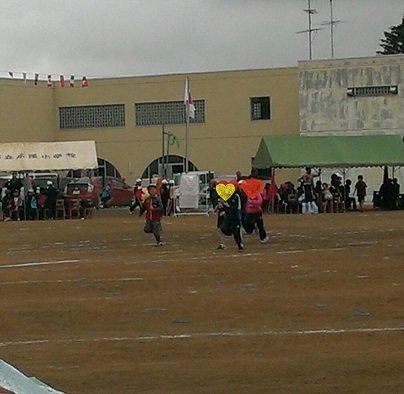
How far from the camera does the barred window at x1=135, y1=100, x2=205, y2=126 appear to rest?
210 ft

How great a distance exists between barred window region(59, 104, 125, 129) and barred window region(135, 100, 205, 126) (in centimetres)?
100

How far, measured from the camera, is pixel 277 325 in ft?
43.5

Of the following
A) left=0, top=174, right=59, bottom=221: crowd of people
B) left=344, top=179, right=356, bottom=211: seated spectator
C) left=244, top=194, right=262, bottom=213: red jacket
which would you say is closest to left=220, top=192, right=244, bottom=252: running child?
left=244, top=194, right=262, bottom=213: red jacket

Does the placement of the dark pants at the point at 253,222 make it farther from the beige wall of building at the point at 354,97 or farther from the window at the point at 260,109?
the window at the point at 260,109

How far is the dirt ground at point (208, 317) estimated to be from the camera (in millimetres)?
10250

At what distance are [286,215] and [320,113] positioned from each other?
15390 mm

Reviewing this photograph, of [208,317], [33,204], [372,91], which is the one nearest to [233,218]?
[208,317]

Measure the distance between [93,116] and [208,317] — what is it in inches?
2031

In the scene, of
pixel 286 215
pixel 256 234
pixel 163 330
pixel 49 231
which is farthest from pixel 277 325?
pixel 286 215

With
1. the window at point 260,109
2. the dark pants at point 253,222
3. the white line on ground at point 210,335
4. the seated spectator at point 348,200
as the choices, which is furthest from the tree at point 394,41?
the white line on ground at point 210,335

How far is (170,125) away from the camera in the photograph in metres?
64.3

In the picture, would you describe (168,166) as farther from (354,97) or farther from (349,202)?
(349,202)

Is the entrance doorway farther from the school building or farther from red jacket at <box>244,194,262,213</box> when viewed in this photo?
red jacket at <box>244,194,262,213</box>

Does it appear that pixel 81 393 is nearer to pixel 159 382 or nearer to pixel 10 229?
pixel 159 382
